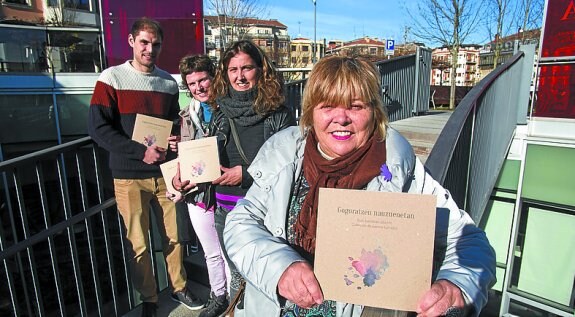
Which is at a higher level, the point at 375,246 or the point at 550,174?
the point at 375,246

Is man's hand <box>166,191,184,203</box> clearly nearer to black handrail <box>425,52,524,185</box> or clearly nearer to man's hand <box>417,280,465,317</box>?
black handrail <box>425,52,524,185</box>

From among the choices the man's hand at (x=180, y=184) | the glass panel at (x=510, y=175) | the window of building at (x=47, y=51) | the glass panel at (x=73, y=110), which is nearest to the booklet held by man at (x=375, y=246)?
the man's hand at (x=180, y=184)

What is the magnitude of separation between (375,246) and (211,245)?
1.97 m

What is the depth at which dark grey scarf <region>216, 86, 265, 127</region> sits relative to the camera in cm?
239

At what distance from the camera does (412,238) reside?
1.06 meters

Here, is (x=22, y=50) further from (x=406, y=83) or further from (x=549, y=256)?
(x=549, y=256)

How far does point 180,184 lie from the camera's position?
259 cm

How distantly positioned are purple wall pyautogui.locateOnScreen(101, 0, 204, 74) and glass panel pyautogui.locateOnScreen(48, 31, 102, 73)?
156cm

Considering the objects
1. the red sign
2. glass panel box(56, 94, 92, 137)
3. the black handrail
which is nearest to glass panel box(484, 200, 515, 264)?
the red sign

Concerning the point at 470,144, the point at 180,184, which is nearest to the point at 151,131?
the point at 180,184

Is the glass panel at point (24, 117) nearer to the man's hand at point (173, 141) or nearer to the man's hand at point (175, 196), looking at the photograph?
the man's hand at point (173, 141)

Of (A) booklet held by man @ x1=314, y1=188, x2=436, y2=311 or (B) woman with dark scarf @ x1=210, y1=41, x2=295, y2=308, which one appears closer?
(A) booklet held by man @ x1=314, y1=188, x2=436, y2=311

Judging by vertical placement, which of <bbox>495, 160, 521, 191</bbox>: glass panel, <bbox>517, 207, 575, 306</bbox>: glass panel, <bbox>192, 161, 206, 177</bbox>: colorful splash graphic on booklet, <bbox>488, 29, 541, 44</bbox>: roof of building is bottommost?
<bbox>517, 207, 575, 306</bbox>: glass panel

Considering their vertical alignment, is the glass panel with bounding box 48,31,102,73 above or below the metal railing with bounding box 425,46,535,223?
above
